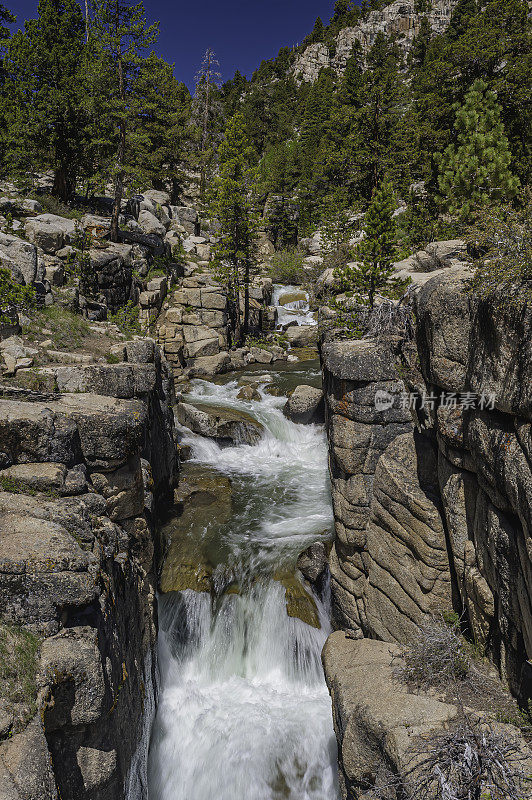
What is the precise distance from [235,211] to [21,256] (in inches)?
729

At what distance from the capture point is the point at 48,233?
73.9 ft

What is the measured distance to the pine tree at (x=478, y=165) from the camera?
18.3m

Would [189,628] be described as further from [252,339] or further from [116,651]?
[252,339]

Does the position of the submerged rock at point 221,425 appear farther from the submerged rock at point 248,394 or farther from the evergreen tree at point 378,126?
the evergreen tree at point 378,126

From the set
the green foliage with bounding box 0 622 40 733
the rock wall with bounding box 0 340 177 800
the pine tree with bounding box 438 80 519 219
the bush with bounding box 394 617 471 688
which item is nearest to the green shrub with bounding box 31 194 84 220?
the rock wall with bounding box 0 340 177 800

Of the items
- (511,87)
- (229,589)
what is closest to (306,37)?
(511,87)

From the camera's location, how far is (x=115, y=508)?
918 cm

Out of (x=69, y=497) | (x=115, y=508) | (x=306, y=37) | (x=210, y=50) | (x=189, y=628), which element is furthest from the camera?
(x=306, y=37)

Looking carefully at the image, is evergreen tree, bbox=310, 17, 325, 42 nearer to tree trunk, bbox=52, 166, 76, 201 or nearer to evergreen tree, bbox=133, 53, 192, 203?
evergreen tree, bbox=133, 53, 192, 203

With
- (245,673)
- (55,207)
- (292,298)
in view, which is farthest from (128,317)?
(245,673)

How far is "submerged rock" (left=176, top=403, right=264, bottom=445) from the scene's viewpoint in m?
18.6

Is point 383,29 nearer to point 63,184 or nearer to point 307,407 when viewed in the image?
point 63,184

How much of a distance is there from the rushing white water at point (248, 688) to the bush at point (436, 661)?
3559 mm

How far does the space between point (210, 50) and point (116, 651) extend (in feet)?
184
